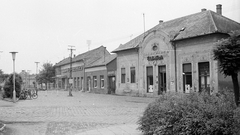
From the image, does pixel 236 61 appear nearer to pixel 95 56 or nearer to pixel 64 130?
pixel 64 130

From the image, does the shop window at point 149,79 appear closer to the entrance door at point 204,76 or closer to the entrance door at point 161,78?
the entrance door at point 161,78

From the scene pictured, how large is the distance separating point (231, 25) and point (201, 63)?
15.5 feet

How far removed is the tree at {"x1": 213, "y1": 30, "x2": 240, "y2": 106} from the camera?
602 cm

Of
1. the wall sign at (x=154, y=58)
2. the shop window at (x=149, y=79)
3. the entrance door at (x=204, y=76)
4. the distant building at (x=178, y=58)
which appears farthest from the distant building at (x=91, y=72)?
the entrance door at (x=204, y=76)

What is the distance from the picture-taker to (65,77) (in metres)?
64.5

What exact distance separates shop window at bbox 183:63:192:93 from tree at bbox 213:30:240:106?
20.6m

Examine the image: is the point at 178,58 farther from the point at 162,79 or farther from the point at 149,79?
the point at 149,79

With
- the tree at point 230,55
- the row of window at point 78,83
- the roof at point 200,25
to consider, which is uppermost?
the roof at point 200,25

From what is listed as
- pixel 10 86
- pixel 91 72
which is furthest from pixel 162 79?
Result: pixel 91 72

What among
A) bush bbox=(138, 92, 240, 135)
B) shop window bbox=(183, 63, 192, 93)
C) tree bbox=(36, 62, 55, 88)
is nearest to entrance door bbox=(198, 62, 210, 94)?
shop window bbox=(183, 63, 192, 93)

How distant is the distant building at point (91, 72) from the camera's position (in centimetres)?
4381

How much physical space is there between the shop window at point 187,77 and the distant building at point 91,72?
56.0 feet

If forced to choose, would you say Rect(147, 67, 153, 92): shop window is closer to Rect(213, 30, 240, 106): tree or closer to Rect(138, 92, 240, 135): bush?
Rect(138, 92, 240, 135): bush

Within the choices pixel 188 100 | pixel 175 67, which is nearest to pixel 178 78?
pixel 175 67
